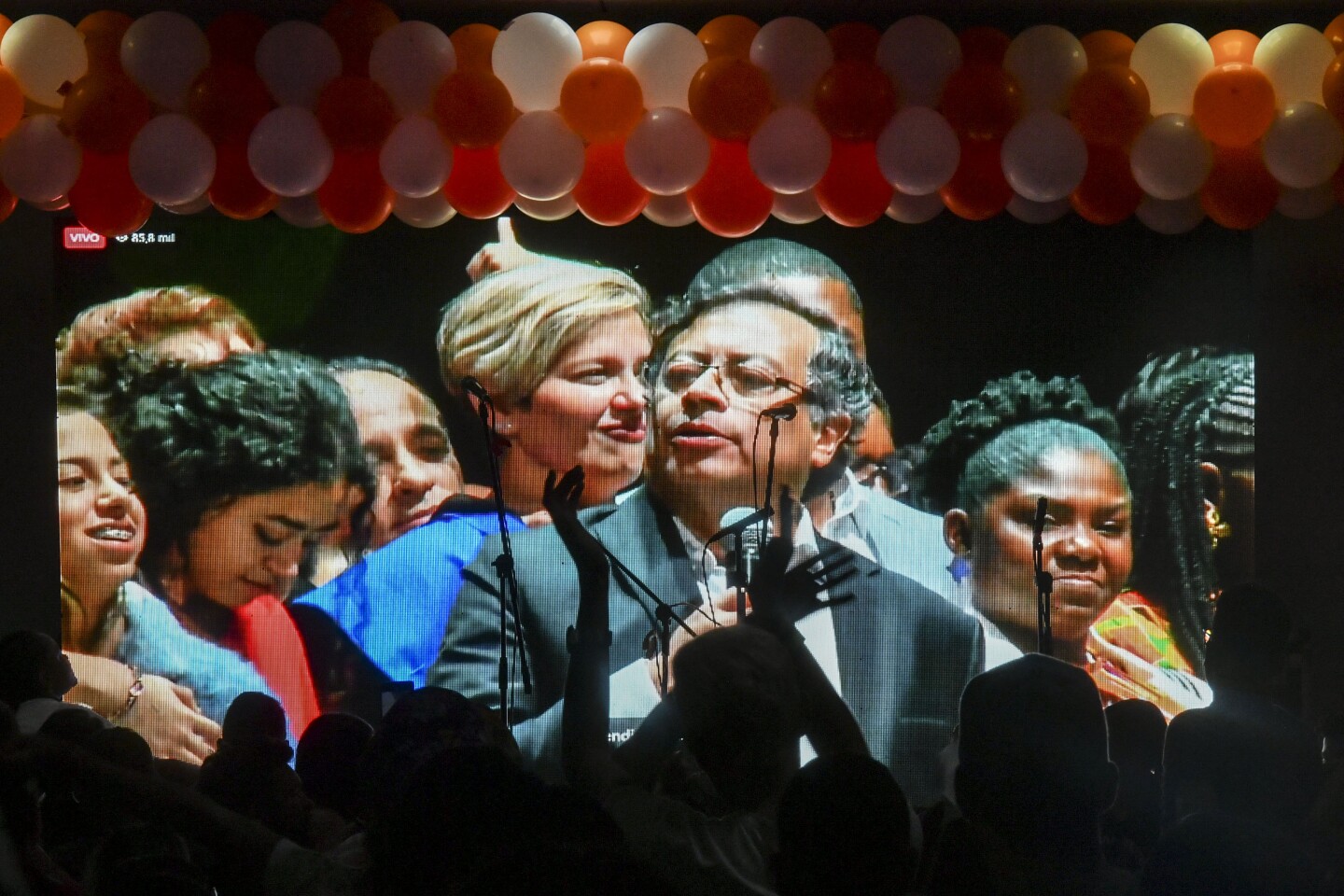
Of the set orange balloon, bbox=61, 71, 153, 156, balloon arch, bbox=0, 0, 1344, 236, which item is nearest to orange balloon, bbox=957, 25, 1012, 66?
balloon arch, bbox=0, 0, 1344, 236

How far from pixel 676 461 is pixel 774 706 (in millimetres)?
2421

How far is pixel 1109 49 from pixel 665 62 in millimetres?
1172

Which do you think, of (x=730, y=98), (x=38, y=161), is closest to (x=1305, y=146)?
(x=730, y=98)

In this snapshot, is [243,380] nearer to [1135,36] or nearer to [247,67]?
[247,67]

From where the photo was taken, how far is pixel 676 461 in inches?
159

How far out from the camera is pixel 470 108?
3535 mm

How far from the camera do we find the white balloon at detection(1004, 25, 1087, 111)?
3.62 metres

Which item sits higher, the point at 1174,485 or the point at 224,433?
the point at 224,433

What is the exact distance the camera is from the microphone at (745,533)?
3.94m

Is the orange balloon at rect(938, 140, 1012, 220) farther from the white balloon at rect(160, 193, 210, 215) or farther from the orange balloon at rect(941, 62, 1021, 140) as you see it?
Answer: the white balloon at rect(160, 193, 210, 215)

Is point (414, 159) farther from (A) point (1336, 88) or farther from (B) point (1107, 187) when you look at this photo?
(A) point (1336, 88)

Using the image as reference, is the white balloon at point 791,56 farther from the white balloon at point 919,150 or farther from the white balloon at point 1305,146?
the white balloon at point 1305,146

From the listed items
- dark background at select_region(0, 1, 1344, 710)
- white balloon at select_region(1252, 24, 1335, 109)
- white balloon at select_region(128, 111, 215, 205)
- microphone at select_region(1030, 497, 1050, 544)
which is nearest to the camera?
white balloon at select_region(128, 111, 215, 205)

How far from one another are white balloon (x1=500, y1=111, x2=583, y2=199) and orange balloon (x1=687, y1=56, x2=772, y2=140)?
34 cm
